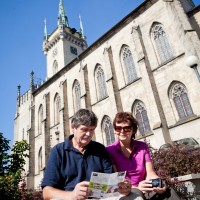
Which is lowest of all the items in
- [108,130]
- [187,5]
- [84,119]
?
[84,119]

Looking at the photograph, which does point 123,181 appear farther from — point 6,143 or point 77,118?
point 6,143

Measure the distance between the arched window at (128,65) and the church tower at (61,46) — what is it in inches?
777

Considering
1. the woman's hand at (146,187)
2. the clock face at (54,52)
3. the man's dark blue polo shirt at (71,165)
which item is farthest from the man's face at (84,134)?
the clock face at (54,52)

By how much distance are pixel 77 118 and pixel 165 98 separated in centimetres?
1419

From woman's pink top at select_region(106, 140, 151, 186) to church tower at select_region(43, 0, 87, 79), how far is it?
3601 centimetres

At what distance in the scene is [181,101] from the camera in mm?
15609

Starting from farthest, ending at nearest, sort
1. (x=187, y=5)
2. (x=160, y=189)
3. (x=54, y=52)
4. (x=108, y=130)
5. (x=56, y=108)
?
1. (x=54, y=52)
2. (x=56, y=108)
3. (x=108, y=130)
4. (x=187, y=5)
5. (x=160, y=189)

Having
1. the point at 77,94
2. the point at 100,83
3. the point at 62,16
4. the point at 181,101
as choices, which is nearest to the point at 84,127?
the point at 181,101

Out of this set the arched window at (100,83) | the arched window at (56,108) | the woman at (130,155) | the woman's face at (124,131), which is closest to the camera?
the woman at (130,155)

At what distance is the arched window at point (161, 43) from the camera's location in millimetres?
17297

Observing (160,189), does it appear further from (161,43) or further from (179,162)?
(161,43)

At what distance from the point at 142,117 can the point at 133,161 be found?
14578 mm

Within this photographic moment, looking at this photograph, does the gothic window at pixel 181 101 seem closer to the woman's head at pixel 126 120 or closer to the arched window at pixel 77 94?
the arched window at pixel 77 94

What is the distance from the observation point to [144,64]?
17.2 metres
